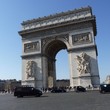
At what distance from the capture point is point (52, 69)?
41.7 meters

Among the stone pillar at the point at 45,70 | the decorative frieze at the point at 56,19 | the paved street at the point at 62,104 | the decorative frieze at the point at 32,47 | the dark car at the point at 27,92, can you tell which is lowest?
the paved street at the point at 62,104

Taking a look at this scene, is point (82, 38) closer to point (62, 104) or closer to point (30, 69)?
point (30, 69)

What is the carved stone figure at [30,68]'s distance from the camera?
37.5 meters

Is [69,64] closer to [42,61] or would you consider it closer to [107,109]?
[42,61]

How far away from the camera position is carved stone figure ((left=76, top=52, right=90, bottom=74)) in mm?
33156

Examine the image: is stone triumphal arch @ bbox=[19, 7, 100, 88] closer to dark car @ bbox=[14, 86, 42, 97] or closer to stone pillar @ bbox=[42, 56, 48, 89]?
stone pillar @ bbox=[42, 56, 48, 89]

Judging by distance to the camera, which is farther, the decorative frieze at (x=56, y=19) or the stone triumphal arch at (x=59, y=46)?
the decorative frieze at (x=56, y=19)

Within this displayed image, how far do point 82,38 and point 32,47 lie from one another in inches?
404

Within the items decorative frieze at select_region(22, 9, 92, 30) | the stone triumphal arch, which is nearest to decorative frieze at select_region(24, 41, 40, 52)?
the stone triumphal arch

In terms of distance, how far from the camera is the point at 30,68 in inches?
1486

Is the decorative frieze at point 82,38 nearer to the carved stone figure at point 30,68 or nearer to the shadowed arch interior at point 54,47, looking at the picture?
the shadowed arch interior at point 54,47

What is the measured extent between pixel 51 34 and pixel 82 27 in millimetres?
6267

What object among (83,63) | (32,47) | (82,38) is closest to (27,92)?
(83,63)

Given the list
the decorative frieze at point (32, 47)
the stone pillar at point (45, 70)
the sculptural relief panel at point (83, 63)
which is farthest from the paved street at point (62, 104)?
the decorative frieze at point (32, 47)
